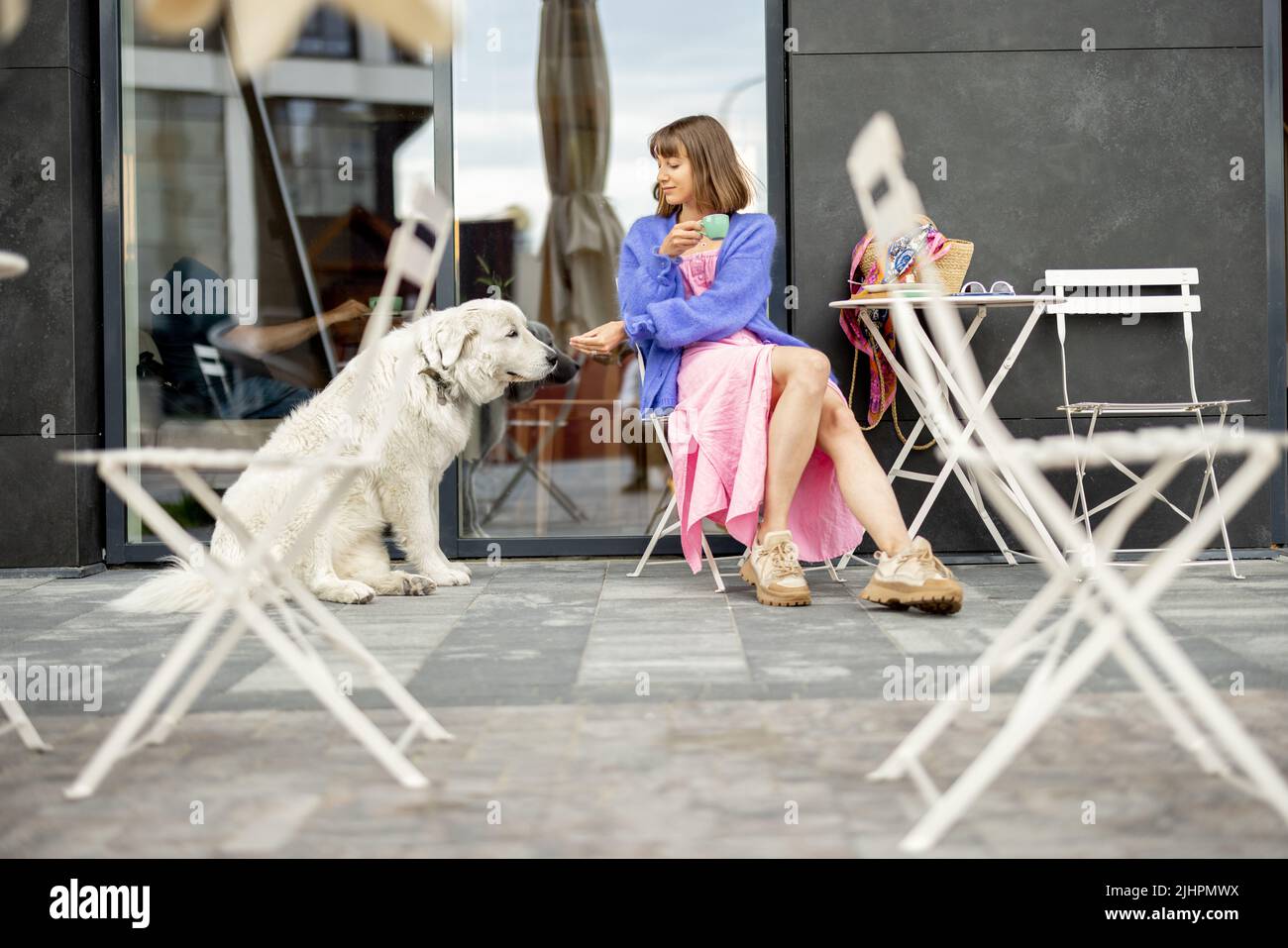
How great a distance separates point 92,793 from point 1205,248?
4390 mm

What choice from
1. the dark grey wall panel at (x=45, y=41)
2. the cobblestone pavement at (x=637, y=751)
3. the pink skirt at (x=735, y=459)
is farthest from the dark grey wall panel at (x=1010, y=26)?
the dark grey wall panel at (x=45, y=41)

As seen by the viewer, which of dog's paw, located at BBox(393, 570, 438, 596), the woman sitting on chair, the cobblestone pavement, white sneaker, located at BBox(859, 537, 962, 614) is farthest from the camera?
dog's paw, located at BBox(393, 570, 438, 596)

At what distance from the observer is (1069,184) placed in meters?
4.79

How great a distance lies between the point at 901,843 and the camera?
1.65 metres

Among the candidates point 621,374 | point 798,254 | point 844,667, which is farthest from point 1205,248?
point 844,667

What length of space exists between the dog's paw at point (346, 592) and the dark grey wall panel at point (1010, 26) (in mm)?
2639

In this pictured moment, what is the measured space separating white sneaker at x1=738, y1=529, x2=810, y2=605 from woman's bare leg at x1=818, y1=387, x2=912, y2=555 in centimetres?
24

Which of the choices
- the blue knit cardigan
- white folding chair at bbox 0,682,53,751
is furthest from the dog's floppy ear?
Result: white folding chair at bbox 0,682,53,751

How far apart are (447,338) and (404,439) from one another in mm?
365

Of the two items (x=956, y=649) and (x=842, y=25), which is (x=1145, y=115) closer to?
(x=842, y=25)

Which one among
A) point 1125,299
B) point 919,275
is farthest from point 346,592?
point 1125,299

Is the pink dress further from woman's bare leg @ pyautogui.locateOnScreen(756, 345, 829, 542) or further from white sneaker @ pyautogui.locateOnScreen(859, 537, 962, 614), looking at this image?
white sneaker @ pyautogui.locateOnScreen(859, 537, 962, 614)

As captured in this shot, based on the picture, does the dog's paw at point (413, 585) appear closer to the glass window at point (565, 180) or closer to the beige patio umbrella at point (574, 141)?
the glass window at point (565, 180)

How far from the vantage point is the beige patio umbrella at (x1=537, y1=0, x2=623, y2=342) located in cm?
518
